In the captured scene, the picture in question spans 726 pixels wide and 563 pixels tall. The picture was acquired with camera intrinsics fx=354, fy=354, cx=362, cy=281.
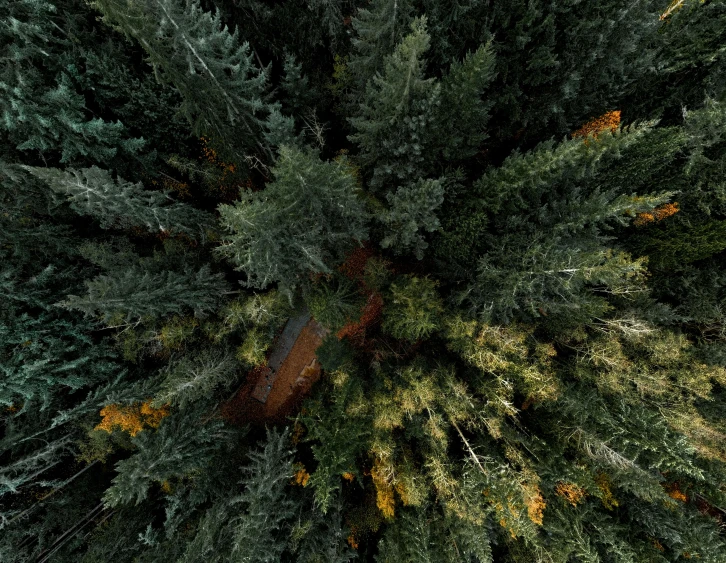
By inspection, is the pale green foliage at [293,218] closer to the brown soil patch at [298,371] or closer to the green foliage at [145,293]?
the green foliage at [145,293]

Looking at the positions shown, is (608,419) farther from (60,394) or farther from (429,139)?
(60,394)

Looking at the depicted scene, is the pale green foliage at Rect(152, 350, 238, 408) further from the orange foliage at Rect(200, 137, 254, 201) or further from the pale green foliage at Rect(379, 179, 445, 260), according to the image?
the pale green foliage at Rect(379, 179, 445, 260)

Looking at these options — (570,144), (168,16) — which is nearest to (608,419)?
(570,144)

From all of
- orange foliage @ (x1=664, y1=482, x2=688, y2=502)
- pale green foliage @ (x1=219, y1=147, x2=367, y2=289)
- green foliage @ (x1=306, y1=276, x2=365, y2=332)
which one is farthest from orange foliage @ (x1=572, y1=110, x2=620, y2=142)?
orange foliage @ (x1=664, y1=482, x2=688, y2=502)

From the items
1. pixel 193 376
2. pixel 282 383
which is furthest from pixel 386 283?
pixel 193 376

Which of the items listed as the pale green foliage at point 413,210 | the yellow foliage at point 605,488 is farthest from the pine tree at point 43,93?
the yellow foliage at point 605,488
